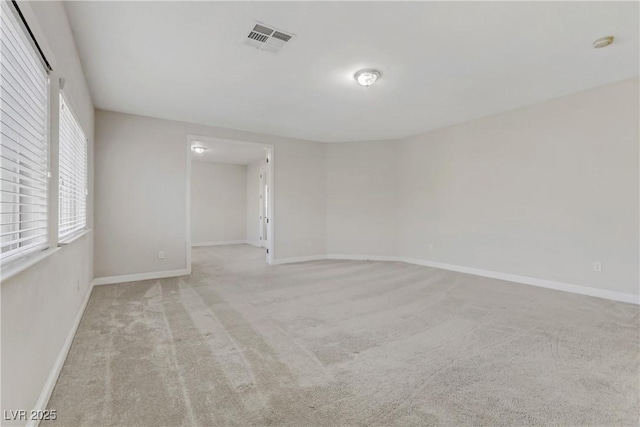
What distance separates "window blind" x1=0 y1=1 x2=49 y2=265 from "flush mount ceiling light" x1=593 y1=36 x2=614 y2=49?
4.12 metres

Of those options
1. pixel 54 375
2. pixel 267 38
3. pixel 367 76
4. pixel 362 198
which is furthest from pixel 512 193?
pixel 54 375

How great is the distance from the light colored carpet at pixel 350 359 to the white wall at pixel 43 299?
26cm

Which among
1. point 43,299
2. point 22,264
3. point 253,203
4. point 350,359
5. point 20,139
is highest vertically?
point 20,139

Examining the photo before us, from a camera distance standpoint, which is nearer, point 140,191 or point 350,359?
point 350,359

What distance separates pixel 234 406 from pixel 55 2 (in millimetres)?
2807

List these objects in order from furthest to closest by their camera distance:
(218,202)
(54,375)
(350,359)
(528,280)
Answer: (218,202)
(528,280)
(350,359)
(54,375)

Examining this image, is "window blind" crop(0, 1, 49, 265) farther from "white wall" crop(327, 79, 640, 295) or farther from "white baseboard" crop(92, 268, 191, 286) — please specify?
"white wall" crop(327, 79, 640, 295)

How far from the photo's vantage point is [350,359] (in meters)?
2.14

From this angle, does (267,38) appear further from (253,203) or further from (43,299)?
(253,203)

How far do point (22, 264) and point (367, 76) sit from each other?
3141 millimetres

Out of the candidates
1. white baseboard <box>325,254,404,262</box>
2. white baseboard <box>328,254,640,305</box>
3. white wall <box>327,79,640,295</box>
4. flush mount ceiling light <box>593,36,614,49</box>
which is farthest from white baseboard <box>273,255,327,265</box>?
flush mount ceiling light <box>593,36,614,49</box>

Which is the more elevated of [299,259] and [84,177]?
[84,177]

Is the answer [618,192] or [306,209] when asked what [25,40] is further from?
[618,192]

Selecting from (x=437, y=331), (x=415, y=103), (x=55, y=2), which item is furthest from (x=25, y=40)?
(x=415, y=103)
